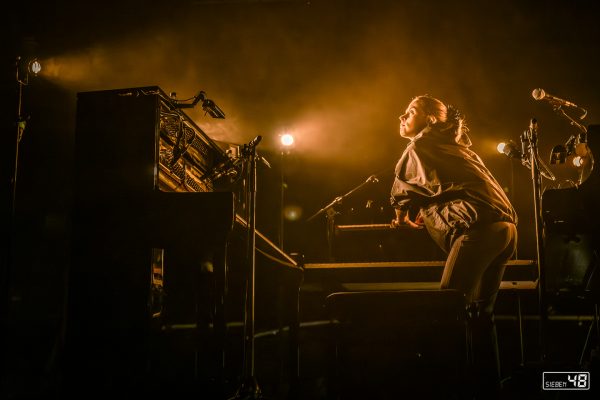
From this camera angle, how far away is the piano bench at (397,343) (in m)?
2.93

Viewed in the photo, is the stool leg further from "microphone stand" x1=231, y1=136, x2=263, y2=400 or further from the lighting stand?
the lighting stand

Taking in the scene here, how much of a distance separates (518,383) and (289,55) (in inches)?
192

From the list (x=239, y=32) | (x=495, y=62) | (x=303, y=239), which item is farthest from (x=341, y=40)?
(x=303, y=239)

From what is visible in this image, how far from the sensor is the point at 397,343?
9.90ft

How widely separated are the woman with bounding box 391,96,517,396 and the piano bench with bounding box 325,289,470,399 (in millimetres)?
280

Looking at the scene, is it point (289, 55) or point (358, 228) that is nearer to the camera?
point (358, 228)

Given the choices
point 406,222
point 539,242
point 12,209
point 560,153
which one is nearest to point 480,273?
point 539,242

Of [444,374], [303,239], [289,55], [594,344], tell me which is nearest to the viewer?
[444,374]

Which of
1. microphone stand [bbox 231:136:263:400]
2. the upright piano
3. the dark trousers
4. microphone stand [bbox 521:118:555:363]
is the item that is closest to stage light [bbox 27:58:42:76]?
the upright piano

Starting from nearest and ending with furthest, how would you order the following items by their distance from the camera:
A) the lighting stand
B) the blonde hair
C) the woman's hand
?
1. the blonde hair
2. the lighting stand
3. the woman's hand

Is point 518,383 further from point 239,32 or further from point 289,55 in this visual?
point 239,32

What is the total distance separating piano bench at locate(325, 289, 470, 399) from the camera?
9.61 ft

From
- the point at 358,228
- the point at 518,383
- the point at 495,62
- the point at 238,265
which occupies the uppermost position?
the point at 495,62

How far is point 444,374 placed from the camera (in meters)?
2.93
